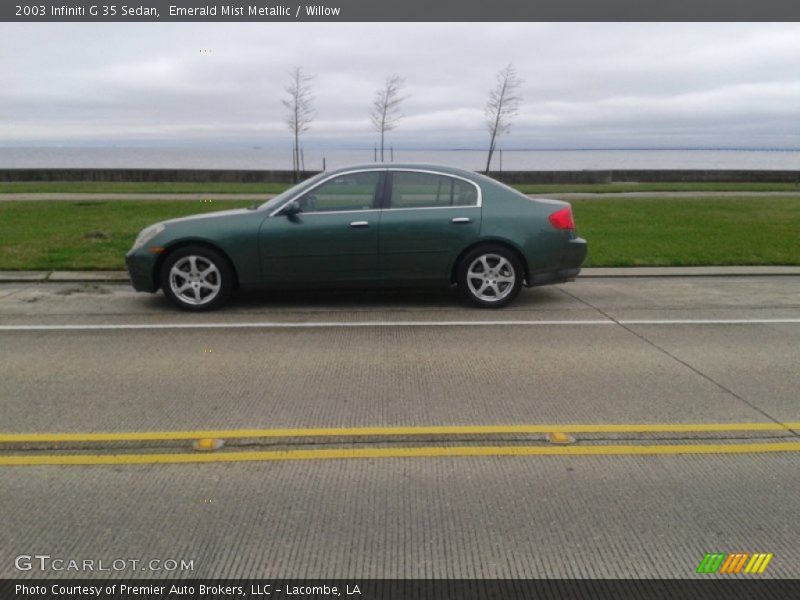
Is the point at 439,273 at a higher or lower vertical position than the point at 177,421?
higher

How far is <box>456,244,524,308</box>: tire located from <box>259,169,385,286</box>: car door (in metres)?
1.07

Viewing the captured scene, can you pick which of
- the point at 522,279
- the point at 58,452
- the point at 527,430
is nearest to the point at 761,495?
the point at 527,430

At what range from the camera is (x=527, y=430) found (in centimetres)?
394

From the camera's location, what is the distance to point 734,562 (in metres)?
2.71

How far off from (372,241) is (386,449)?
377 centimetres

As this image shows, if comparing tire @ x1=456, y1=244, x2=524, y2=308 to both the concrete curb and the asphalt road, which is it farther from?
the concrete curb

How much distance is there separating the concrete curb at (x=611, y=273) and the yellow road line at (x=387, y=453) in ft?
18.4

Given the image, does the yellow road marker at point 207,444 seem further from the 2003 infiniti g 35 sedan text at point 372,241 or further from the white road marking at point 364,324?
the 2003 infiniti g 35 sedan text at point 372,241

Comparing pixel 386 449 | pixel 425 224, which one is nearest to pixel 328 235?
pixel 425 224

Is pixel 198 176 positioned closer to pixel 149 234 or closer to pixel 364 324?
pixel 149 234

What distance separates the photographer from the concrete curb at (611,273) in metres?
→ 8.73

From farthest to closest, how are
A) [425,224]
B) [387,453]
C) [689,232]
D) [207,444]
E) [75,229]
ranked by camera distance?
[689,232], [75,229], [425,224], [207,444], [387,453]
